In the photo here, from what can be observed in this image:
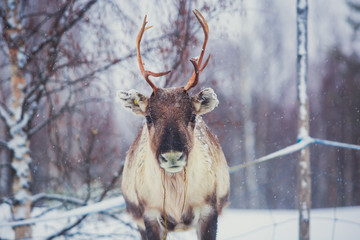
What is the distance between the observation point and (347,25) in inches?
272

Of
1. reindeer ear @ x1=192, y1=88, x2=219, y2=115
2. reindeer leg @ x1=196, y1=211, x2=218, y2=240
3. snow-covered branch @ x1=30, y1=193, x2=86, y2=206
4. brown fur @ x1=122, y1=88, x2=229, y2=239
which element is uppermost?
reindeer ear @ x1=192, y1=88, x2=219, y2=115

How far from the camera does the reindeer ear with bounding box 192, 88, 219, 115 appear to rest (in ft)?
6.85

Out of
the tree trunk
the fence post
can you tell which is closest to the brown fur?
the fence post

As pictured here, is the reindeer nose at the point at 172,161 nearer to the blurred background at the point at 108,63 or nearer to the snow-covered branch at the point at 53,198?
the blurred background at the point at 108,63

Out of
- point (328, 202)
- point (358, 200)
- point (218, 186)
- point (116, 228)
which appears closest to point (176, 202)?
point (218, 186)

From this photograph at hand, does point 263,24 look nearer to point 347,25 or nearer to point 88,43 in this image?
point 347,25

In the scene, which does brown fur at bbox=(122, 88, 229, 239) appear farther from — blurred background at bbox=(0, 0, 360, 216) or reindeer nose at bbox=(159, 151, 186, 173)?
blurred background at bbox=(0, 0, 360, 216)

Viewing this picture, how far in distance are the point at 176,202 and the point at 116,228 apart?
7.17 feet

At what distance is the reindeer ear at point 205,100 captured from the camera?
2.09 m

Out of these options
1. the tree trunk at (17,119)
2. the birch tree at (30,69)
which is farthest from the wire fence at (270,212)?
the birch tree at (30,69)

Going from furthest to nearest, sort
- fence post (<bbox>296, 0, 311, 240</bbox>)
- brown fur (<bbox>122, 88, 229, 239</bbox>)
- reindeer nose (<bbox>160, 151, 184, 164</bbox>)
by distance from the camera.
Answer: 1. fence post (<bbox>296, 0, 311, 240</bbox>)
2. brown fur (<bbox>122, 88, 229, 239</bbox>)
3. reindeer nose (<bbox>160, 151, 184, 164</bbox>)

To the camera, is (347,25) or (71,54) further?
(347,25)

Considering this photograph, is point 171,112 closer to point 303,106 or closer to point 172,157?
point 172,157

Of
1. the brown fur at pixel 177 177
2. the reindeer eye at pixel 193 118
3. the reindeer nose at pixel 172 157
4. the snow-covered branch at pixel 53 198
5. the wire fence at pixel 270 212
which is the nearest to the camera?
the reindeer nose at pixel 172 157
